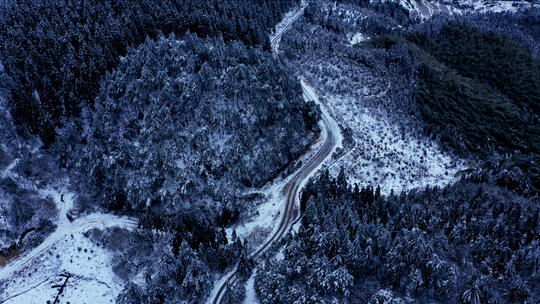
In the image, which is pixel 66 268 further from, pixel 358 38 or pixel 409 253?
pixel 358 38

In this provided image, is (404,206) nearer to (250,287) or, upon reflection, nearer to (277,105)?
(250,287)

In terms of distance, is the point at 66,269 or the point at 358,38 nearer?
the point at 66,269

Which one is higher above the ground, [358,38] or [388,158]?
[358,38]

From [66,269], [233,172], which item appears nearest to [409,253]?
[233,172]

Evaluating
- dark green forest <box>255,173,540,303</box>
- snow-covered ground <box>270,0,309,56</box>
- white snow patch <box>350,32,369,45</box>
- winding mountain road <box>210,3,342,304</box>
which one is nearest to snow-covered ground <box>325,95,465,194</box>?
winding mountain road <box>210,3,342,304</box>

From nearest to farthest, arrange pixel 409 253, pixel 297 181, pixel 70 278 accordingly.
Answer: pixel 409 253 → pixel 70 278 → pixel 297 181
